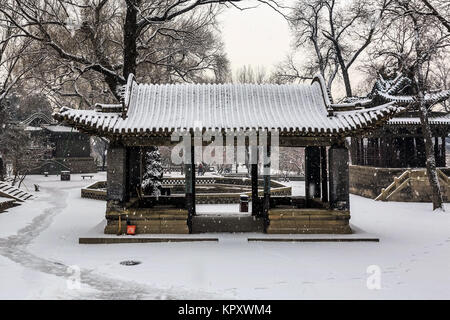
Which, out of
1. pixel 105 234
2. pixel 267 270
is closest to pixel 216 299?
pixel 267 270

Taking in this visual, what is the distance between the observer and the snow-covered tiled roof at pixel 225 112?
1036 centimetres

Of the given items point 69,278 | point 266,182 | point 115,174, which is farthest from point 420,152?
point 69,278

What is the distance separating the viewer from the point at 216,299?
6230 mm

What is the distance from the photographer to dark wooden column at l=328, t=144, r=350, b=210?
36.2 feet

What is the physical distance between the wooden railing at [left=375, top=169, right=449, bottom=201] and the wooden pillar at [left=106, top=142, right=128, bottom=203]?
14667 mm

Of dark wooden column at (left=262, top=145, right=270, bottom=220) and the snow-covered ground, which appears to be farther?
dark wooden column at (left=262, top=145, right=270, bottom=220)

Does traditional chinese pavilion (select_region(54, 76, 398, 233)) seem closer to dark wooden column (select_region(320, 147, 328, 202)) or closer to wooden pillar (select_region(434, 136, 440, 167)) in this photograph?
dark wooden column (select_region(320, 147, 328, 202))

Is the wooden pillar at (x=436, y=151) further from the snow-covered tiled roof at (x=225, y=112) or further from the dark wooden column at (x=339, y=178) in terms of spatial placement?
the dark wooden column at (x=339, y=178)

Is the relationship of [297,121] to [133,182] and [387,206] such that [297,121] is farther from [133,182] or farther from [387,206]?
[387,206]

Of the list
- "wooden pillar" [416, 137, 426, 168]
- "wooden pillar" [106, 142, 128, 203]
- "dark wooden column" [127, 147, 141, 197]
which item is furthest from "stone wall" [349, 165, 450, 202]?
"wooden pillar" [106, 142, 128, 203]

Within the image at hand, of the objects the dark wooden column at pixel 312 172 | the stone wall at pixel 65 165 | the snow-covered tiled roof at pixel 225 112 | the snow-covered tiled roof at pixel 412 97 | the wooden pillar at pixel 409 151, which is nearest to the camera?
the snow-covered tiled roof at pixel 225 112

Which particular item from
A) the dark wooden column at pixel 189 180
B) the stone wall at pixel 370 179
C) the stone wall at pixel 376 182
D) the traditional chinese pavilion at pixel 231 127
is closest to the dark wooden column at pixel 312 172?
the traditional chinese pavilion at pixel 231 127

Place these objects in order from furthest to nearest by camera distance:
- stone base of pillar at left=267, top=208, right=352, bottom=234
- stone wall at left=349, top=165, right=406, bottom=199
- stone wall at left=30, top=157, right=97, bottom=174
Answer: stone wall at left=30, top=157, right=97, bottom=174, stone wall at left=349, top=165, right=406, bottom=199, stone base of pillar at left=267, top=208, right=352, bottom=234

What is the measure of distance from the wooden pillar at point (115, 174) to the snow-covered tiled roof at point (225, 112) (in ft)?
2.50
